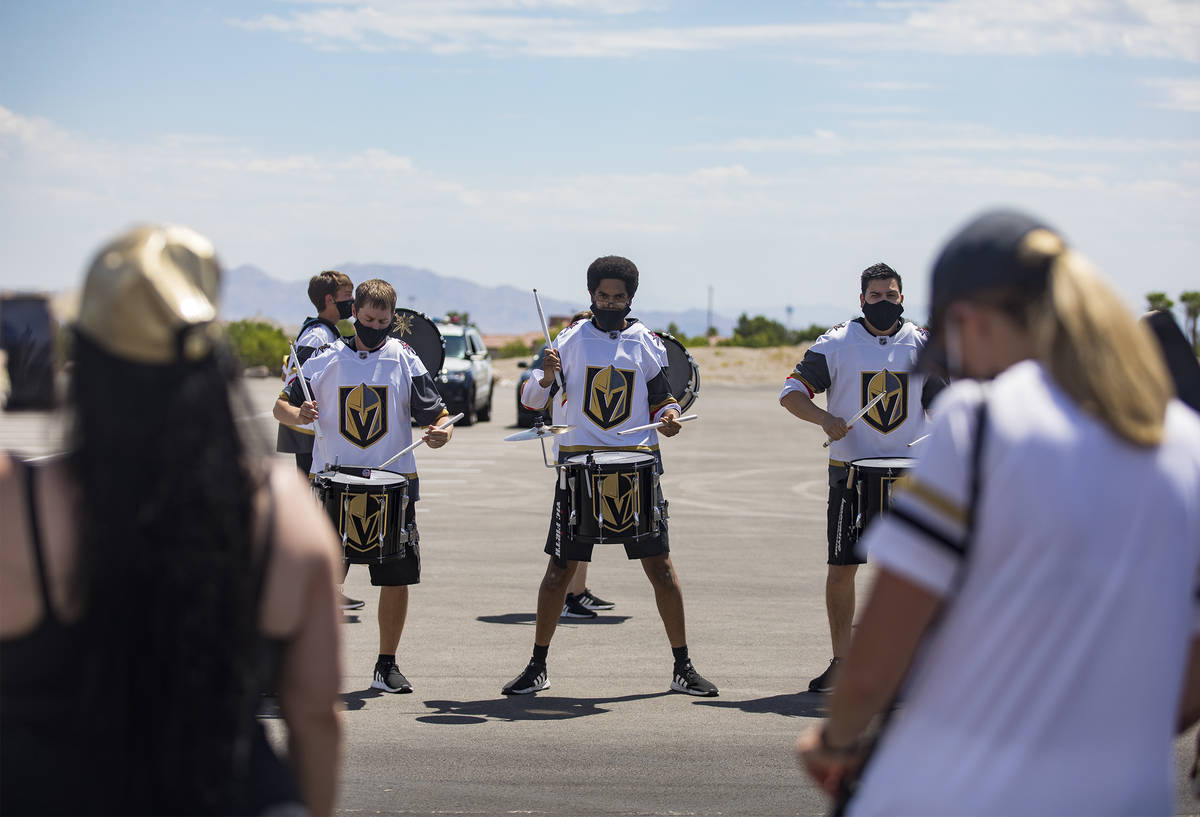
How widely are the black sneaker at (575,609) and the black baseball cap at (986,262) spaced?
755cm

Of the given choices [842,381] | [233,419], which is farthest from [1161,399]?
[842,381]

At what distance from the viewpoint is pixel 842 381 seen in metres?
7.43

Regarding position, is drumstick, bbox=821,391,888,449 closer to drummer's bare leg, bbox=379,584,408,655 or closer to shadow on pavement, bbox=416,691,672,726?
shadow on pavement, bbox=416,691,672,726

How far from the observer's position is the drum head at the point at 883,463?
7250 mm

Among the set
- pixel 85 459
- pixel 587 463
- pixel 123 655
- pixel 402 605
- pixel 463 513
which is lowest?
pixel 463 513

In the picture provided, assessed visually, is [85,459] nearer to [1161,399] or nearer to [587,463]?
[1161,399]

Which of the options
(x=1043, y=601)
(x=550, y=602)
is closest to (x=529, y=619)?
(x=550, y=602)

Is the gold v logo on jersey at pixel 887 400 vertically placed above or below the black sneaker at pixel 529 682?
above

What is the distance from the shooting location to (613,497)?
746 cm

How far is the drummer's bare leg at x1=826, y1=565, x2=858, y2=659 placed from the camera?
7.52 meters

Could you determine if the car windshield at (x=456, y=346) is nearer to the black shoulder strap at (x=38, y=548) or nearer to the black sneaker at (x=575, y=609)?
the black sneaker at (x=575, y=609)

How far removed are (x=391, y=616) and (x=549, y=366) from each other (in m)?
1.59

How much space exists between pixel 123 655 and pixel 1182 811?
4606 mm

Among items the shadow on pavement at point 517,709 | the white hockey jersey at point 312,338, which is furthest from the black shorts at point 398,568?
the white hockey jersey at point 312,338
